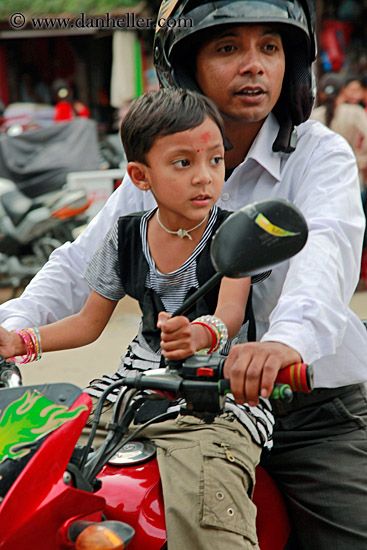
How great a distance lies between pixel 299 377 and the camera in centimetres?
137

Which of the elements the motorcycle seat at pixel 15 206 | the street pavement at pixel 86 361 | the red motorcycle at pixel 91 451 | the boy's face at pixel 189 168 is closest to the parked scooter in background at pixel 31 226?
the motorcycle seat at pixel 15 206

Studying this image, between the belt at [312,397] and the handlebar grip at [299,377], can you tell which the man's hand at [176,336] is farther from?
the belt at [312,397]

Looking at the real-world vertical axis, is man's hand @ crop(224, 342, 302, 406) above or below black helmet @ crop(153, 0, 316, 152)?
below

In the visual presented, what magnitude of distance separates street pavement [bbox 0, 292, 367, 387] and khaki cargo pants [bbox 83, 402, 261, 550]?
3610mm

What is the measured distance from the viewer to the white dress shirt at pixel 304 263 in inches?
66.8

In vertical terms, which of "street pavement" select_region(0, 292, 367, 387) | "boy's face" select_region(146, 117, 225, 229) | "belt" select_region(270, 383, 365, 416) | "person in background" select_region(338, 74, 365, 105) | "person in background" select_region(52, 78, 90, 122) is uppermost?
"boy's face" select_region(146, 117, 225, 229)

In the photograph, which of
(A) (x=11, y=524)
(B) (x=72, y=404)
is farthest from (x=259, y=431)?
(A) (x=11, y=524)

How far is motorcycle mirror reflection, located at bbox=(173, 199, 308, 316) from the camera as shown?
1.31 m

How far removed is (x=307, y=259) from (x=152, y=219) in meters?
0.50

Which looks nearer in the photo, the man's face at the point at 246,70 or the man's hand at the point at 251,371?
the man's hand at the point at 251,371

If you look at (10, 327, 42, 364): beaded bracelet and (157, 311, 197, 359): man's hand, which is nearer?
(157, 311, 197, 359): man's hand

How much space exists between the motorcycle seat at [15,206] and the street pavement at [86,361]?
66.3 inches

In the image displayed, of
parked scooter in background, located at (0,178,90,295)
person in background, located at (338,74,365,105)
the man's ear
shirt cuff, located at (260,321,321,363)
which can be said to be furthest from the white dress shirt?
person in background, located at (338,74,365,105)

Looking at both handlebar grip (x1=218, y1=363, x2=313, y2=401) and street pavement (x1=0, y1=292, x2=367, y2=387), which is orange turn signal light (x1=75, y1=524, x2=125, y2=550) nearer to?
handlebar grip (x1=218, y1=363, x2=313, y2=401)
